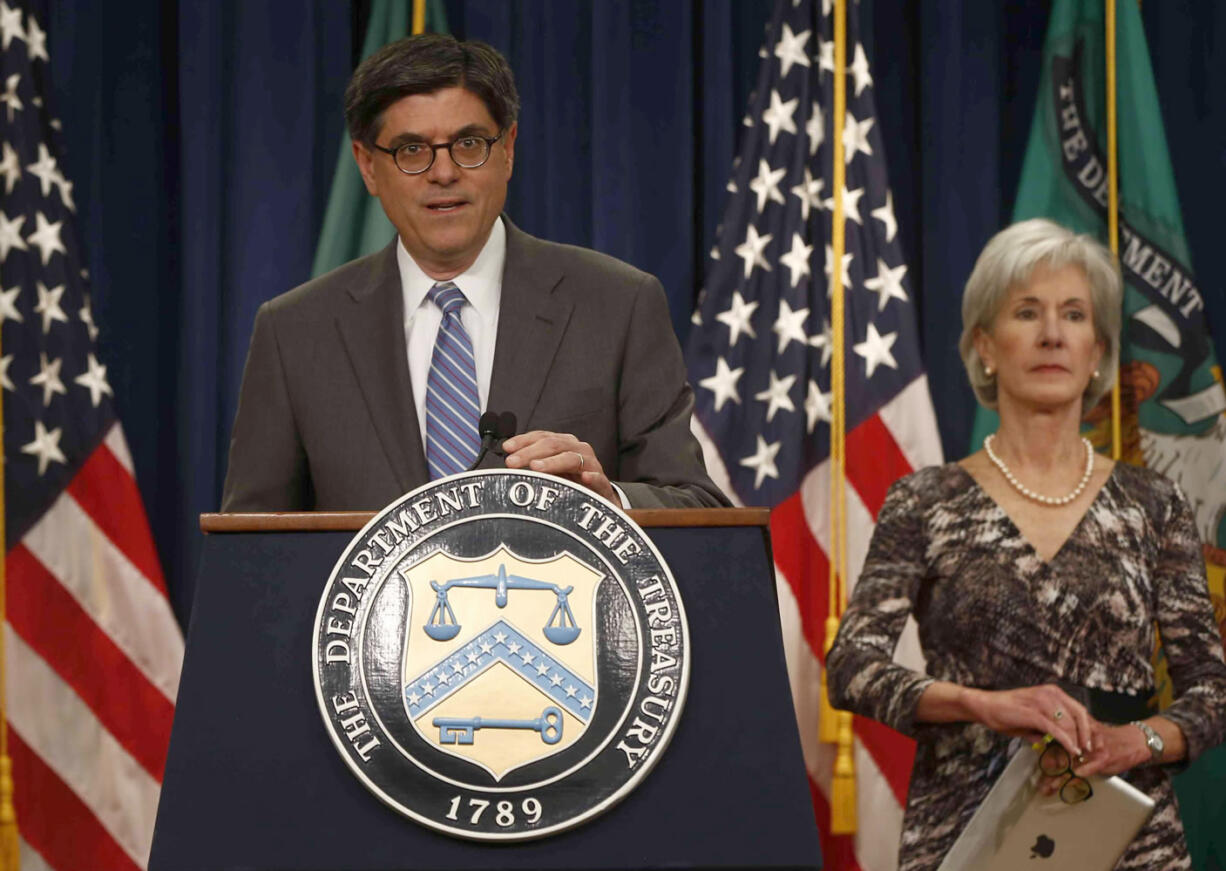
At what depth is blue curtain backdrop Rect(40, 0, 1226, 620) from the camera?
4012mm

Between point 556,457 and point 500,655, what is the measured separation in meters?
0.23

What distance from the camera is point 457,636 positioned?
Result: 1195mm

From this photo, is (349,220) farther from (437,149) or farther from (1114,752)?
(1114,752)

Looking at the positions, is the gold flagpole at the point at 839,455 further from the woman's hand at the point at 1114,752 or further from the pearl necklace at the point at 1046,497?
the woman's hand at the point at 1114,752

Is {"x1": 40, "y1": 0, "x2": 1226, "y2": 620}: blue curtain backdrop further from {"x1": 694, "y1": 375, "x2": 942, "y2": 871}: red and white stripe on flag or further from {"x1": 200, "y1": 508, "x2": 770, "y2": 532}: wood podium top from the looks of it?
Result: {"x1": 200, "y1": 508, "x2": 770, "y2": 532}: wood podium top

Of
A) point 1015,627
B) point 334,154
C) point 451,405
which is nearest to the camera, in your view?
point 451,405

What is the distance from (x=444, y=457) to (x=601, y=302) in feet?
1.03

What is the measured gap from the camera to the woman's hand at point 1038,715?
226cm

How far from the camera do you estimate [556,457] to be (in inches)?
53.1

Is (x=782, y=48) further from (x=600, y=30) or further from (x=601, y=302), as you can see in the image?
(x=601, y=302)

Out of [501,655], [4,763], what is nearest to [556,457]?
[501,655]

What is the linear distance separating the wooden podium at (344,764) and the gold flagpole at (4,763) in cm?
272

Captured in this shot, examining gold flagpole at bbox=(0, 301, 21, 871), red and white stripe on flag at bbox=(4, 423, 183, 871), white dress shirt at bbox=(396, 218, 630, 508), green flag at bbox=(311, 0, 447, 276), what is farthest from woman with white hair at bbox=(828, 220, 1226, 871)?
gold flagpole at bbox=(0, 301, 21, 871)

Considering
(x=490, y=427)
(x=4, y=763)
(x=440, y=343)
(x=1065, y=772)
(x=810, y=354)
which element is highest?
(x=810, y=354)
